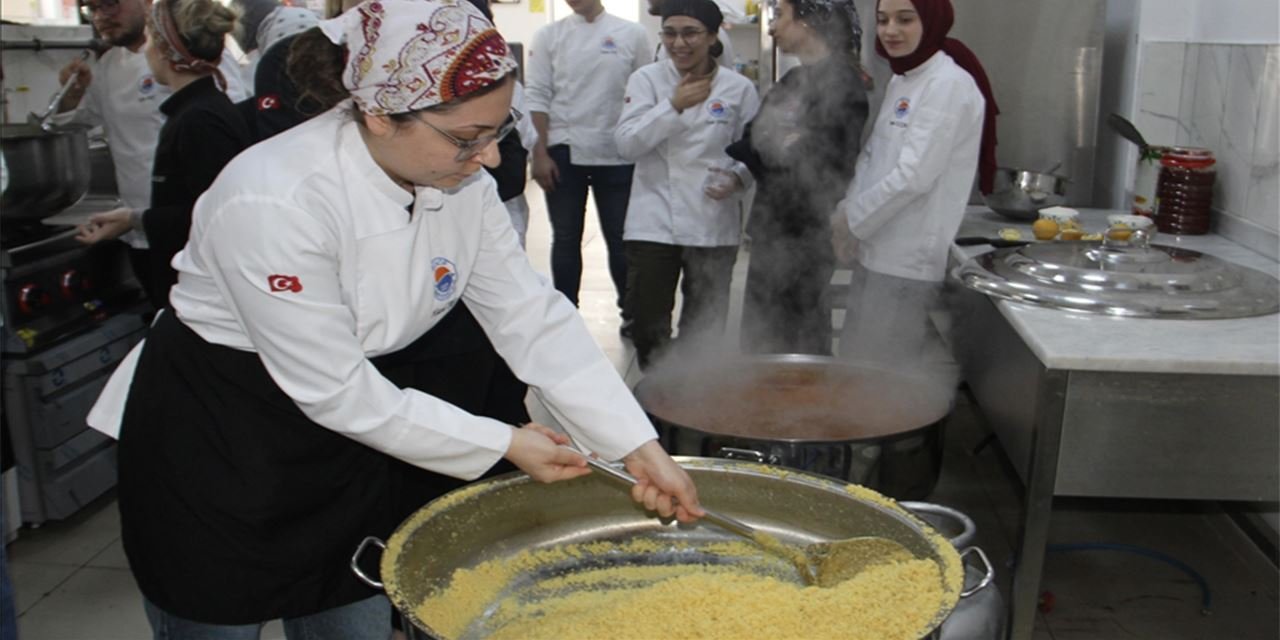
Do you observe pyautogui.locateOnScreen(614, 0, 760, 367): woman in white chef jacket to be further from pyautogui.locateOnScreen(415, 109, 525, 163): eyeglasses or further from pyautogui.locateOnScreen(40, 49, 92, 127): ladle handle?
pyautogui.locateOnScreen(415, 109, 525, 163): eyeglasses

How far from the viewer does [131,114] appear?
3.11 meters

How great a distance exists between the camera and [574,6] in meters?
4.16

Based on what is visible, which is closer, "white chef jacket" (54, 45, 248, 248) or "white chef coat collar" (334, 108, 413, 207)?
"white chef coat collar" (334, 108, 413, 207)

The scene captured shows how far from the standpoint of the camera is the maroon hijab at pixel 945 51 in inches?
105

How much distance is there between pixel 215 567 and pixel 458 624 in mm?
351

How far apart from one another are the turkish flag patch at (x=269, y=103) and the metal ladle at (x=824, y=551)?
1.09m

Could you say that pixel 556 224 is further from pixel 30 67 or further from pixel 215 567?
pixel 215 567

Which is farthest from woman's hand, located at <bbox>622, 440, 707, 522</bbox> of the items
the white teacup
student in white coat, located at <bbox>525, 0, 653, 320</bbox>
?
student in white coat, located at <bbox>525, 0, 653, 320</bbox>

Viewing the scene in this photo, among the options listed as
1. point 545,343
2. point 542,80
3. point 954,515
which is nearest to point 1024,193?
point 954,515

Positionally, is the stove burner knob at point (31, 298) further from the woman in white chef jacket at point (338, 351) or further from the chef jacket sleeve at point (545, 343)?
the chef jacket sleeve at point (545, 343)

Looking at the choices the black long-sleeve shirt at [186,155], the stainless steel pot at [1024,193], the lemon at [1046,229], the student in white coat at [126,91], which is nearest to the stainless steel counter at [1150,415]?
the lemon at [1046,229]

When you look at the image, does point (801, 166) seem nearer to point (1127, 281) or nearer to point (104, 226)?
point (1127, 281)

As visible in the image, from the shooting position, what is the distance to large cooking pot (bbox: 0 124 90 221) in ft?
8.31

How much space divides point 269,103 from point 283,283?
0.98 m
